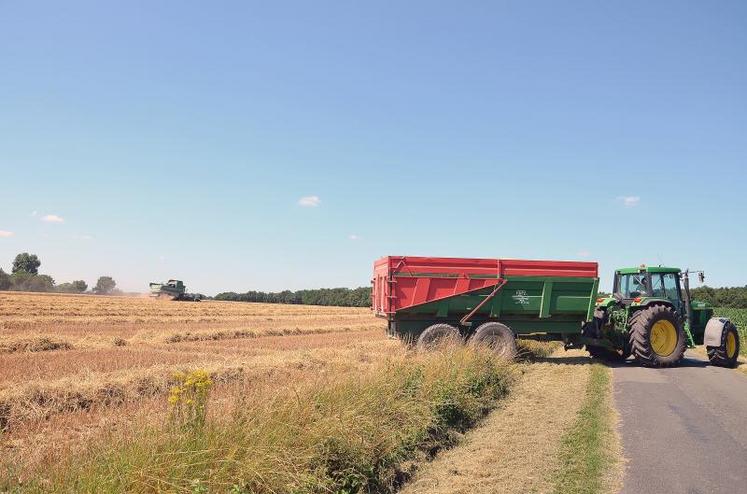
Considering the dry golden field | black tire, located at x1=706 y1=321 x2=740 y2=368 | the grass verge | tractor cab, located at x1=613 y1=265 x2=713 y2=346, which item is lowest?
the grass verge

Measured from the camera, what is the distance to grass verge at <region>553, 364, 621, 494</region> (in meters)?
5.39

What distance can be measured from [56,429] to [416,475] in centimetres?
419

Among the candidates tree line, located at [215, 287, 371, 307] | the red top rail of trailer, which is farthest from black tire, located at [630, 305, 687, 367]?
tree line, located at [215, 287, 371, 307]

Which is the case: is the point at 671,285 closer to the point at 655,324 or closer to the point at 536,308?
the point at 655,324

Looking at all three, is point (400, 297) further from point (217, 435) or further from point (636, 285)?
point (217, 435)

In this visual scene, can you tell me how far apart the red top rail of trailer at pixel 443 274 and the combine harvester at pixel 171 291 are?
1698 inches

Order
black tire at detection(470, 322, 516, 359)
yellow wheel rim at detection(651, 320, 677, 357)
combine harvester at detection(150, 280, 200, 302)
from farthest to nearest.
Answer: combine harvester at detection(150, 280, 200, 302) → yellow wheel rim at detection(651, 320, 677, 357) → black tire at detection(470, 322, 516, 359)

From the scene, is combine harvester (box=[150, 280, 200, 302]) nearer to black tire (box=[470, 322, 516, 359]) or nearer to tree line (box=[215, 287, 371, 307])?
tree line (box=[215, 287, 371, 307])

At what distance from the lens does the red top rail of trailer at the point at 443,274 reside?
45.8ft

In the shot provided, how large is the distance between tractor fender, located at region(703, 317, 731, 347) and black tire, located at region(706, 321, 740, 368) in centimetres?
7

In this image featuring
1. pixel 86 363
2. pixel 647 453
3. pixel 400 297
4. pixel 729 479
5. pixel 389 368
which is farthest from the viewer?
pixel 400 297

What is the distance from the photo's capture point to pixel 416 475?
231 inches

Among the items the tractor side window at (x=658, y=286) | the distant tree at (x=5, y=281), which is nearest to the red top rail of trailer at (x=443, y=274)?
the tractor side window at (x=658, y=286)

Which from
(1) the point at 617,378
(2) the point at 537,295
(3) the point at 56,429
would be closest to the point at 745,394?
(1) the point at 617,378
